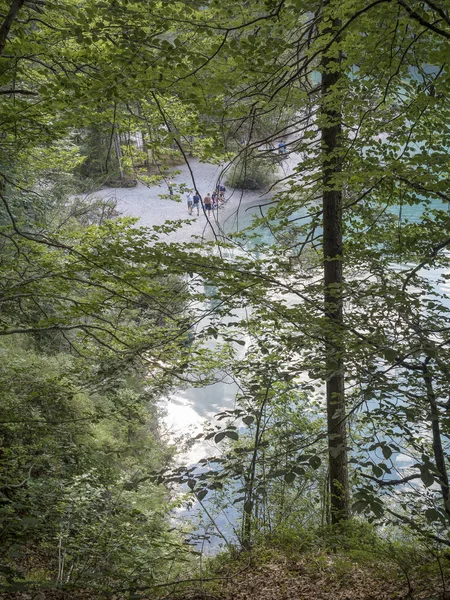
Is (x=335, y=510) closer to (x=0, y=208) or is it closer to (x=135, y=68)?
A: (x=135, y=68)

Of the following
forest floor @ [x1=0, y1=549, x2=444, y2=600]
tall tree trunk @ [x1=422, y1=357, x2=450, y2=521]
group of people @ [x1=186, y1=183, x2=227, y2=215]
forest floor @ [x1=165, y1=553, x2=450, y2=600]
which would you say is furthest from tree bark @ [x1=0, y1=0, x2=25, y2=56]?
forest floor @ [x1=165, y1=553, x2=450, y2=600]

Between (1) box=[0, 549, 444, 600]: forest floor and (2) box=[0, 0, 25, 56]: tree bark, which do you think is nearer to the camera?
(2) box=[0, 0, 25, 56]: tree bark

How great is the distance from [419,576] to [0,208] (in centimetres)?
809

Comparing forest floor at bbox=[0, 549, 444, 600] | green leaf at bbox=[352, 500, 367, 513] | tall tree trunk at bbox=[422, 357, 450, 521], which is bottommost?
forest floor at bbox=[0, 549, 444, 600]

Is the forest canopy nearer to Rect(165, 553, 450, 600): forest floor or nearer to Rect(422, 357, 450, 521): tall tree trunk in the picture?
Rect(422, 357, 450, 521): tall tree trunk

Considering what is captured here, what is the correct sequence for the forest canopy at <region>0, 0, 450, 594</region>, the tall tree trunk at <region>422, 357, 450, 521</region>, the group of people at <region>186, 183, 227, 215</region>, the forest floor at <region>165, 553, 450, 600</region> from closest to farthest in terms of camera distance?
the tall tree trunk at <region>422, 357, 450, 521</region> → the forest canopy at <region>0, 0, 450, 594</region> → the forest floor at <region>165, 553, 450, 600</region> → the group of people at <region>186, 183, 227, 215</region>

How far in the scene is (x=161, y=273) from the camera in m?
4.77

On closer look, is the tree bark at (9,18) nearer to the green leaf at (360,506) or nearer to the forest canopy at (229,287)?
the forest canopy at (229,287)

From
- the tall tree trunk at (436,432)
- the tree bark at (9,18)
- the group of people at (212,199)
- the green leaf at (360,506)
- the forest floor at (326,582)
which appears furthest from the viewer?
the group of people at (212,199)

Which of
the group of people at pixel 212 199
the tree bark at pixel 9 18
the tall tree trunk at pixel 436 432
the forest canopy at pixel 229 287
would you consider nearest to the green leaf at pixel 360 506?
the forest canopy at pixel 229 287

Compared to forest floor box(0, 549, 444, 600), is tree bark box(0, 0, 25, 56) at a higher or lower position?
higher

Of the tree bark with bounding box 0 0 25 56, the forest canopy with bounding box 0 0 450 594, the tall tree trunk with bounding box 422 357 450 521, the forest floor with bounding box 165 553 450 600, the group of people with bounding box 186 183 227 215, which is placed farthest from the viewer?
the group of people with bounding box 186 183 227 215

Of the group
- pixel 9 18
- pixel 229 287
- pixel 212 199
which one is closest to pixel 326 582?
pixel 229 287

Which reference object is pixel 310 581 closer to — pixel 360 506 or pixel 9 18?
pixel 360 506
